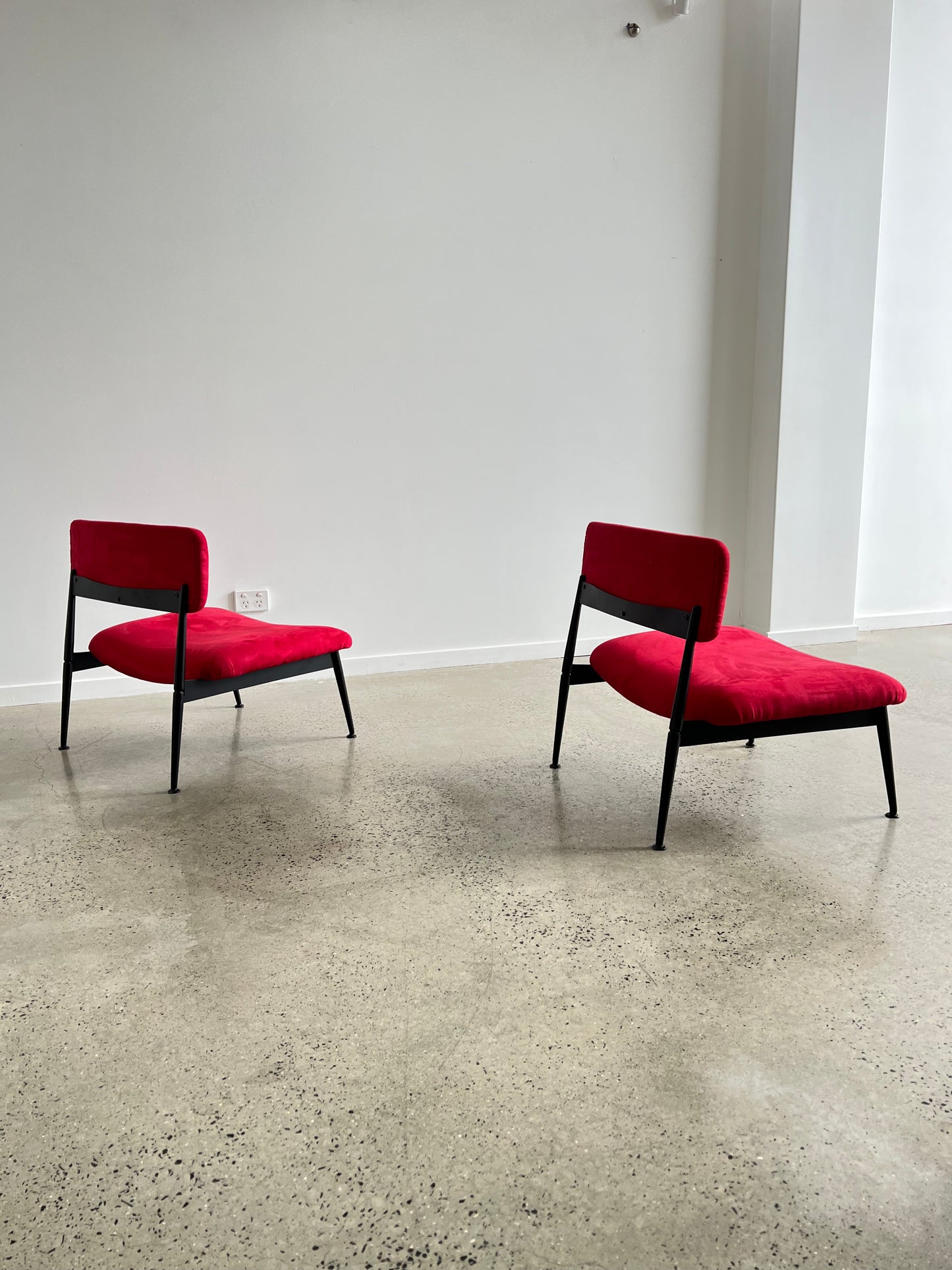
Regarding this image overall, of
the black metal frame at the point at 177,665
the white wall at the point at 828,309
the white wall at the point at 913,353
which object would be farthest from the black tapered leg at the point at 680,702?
the white wall at the point at 913,353

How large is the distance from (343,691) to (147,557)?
0.77 meters

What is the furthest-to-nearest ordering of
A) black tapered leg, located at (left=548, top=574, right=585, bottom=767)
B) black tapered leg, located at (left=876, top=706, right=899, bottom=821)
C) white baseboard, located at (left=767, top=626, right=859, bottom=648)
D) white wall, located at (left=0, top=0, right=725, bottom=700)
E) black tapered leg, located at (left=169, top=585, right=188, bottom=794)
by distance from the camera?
white baseboard, located at (left=767, top=626, right=859, bottom=648) → white wall, located at (left=0, top=0, right=725, bottom=700) → black tapered leg, located at (left=548, top=574, right=585, bottom=767) → black tapered leg, located at (left=169, top=585, right=188, bottom=794) → black tapered leg, located at (left=876, top=706, right=899, bottom=821)

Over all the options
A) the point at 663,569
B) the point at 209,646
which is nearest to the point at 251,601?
the point at 209,646

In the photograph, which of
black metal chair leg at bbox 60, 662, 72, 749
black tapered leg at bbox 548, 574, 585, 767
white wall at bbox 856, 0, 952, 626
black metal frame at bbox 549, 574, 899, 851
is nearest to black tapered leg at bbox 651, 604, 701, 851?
black metal frame at bbox 549, 574, 899, 851

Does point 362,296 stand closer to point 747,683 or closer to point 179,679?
point 179,679

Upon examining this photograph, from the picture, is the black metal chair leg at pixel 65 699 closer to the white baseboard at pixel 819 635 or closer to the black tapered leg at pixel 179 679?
the black tapered leg at pixel 179 679

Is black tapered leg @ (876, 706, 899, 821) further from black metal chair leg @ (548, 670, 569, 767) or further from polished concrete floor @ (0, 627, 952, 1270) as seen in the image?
black metal chair leg @ (548, 670, 569, 767)

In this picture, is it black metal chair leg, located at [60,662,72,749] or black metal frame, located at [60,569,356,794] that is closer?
black metal frame, located at [60,569,356,794]

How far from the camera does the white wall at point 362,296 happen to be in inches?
136

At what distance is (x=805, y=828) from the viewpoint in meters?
2.45

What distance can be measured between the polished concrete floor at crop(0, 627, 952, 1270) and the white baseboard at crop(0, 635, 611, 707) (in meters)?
0.78

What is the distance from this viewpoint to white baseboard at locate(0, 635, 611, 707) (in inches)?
142

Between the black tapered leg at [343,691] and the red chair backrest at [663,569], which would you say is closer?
the red chair backrest at [663,569]

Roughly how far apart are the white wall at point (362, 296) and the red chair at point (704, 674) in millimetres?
1669
